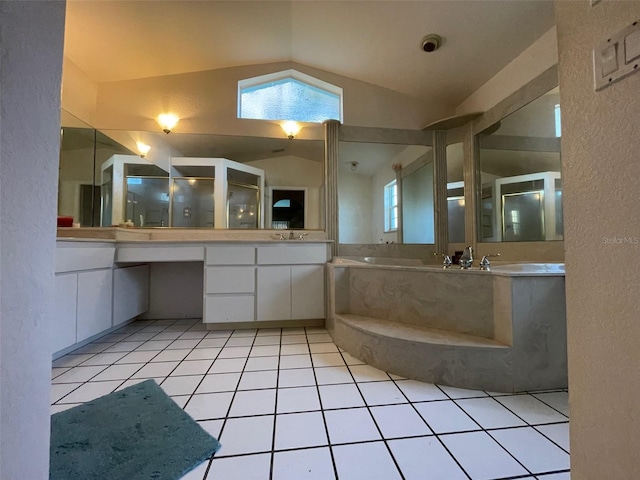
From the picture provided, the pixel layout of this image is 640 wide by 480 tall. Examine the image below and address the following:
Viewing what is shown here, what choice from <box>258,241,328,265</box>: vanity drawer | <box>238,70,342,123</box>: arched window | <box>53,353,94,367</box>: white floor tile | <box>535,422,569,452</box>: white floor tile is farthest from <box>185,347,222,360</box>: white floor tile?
<box>238,70,342,123</box>: arched window

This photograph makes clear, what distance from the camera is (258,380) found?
4.56 feet

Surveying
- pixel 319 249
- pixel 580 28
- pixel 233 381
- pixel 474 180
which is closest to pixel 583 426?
pixel 580 28

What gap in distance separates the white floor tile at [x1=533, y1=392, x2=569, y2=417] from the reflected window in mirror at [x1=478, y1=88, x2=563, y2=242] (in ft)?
3.84

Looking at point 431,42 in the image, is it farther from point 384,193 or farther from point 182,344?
point 182,344

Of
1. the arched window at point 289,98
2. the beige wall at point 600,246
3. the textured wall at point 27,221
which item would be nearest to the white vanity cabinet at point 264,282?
the arched window at point 289,98

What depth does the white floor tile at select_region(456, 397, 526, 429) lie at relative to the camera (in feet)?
3.41

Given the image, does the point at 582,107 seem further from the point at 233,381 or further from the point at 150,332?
the point at 150,332

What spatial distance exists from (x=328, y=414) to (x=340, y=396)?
15 cm

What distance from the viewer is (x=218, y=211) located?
2596 mm

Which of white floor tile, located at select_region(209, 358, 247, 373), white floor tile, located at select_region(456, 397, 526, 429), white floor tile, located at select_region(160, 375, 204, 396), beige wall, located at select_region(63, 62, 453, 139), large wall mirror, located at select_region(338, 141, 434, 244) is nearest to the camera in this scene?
Answer: white floor tile, located at select_region(456, 397, 526, 429)

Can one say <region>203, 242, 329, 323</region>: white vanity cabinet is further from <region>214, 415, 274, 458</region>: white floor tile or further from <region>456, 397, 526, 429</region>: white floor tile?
<region>456, 397, 526, 429</region>: white floor tile

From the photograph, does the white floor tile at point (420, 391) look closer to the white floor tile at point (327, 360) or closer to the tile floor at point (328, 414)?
the tile floor at point (328, 414)

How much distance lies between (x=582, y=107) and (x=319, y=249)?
1926 millimetres

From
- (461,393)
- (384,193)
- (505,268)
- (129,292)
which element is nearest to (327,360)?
(461,393)
